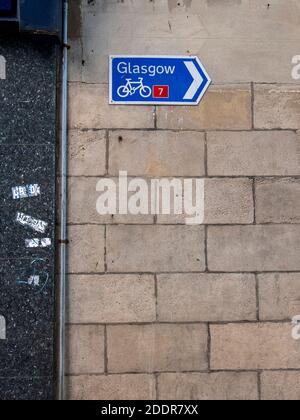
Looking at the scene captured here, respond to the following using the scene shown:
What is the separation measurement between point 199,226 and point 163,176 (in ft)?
1.56

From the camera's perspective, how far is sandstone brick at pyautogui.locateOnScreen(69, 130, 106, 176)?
4.20 metres

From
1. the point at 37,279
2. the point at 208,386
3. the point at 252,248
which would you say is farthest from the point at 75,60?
the point at 208,386

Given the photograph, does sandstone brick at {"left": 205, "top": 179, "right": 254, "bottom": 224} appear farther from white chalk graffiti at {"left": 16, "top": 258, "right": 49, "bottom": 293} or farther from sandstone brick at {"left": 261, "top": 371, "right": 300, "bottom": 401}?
white chalk graffiti at {"left": 16, "top": 258, "right": 49, "bottom": 293}

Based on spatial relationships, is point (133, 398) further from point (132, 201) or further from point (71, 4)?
point (71, 4)

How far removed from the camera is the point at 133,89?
13.9ft

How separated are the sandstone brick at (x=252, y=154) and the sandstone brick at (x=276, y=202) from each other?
9cm

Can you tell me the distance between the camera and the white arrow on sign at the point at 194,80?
427cm

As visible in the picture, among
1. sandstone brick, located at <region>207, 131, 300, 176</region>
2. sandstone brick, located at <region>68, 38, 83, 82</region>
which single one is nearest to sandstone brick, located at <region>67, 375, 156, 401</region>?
sandstone brick, located at <region>207, 131, 300, 176</region>

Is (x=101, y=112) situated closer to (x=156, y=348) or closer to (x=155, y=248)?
(x=155, y=248)

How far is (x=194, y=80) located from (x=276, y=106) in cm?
68

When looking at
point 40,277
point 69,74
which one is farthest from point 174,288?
point 69,74

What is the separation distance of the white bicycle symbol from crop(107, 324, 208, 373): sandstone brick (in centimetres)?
177

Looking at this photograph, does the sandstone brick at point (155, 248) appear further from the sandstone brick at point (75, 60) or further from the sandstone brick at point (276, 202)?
the sandstone brick at point (75, 60)
